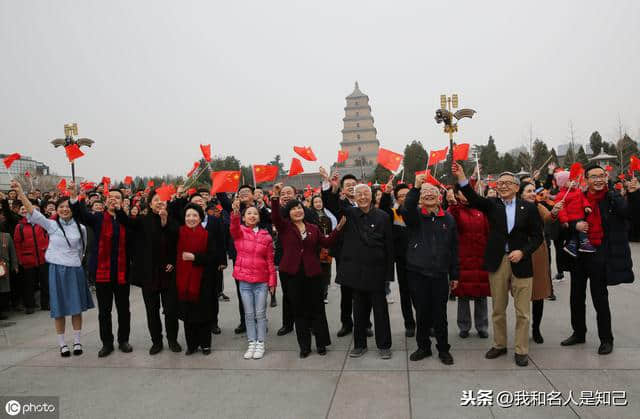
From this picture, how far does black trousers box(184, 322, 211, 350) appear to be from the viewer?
201 inches

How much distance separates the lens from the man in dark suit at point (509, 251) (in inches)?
173

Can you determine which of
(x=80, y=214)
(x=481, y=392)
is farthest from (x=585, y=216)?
(x=80, y=214)

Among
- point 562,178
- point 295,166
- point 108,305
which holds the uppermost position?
point 295,166

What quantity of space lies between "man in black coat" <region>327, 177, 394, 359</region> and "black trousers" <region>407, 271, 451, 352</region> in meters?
0.33

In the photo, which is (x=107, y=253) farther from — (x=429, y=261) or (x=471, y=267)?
(x=471, y=267)

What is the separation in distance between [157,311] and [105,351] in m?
0.76

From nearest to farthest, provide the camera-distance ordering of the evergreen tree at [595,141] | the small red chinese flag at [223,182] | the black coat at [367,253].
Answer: the black coat at [367,253] < the small red chinese flag at [223,182] < the evergreen tree at [595,141]

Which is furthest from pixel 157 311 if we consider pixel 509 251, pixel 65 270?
pixel 509 251

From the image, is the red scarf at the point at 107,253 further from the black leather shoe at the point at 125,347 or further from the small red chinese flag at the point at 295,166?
the small red chinese flag at the point at 295,166

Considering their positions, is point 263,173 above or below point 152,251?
above

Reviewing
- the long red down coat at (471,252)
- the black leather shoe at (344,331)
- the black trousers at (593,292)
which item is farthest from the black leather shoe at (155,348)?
the black trousers at (593,292)

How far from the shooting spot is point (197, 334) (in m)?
5.16

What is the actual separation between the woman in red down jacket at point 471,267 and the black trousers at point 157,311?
3487 millimetres

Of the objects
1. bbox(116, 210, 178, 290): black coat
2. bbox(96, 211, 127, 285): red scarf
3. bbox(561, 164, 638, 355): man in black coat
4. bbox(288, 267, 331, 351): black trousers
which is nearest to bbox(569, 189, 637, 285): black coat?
bbox(561, 164, 638, 355): man in black coat
